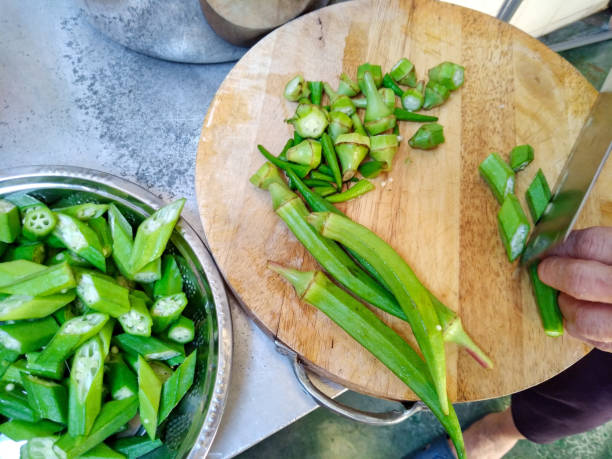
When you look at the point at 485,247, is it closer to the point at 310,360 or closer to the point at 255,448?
the point at 310,360

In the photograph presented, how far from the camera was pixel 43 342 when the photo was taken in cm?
132

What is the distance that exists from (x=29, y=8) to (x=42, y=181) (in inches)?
41.7

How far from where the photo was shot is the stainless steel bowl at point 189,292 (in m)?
1.26

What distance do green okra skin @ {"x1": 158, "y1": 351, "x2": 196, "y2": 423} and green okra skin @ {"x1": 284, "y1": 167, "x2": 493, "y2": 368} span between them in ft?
1.84

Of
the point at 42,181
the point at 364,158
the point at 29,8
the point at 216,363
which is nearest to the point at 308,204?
the point at 364,158

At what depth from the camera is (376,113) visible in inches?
67.4

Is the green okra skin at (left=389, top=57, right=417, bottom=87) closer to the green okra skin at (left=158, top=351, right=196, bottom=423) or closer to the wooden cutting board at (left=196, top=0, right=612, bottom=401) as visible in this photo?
the wooden cutting board at (left=196, top=0, right=612, bottom=401)

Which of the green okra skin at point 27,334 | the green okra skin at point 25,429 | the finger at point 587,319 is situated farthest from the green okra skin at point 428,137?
the green okra skin at point 25,429

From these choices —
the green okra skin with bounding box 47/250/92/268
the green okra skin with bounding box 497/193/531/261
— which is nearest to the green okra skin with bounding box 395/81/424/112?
the green okra skin with bounding box 497/193/531/261

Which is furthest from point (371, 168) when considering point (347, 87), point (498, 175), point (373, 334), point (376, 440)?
point (376, 440)

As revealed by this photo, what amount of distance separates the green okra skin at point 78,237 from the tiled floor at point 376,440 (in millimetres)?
1563

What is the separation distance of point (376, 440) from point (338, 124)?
5.83 ft

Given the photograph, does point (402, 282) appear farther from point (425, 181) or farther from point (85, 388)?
point (85, 388)

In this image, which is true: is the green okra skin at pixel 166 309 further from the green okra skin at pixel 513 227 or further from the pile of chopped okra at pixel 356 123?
the green okra skin at pixel 513 227
